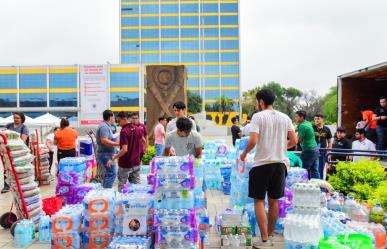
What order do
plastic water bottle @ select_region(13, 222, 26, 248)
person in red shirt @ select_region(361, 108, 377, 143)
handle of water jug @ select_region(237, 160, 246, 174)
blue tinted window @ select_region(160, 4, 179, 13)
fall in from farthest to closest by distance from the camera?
1. blue tinted window @ select_region(160, 4, 179, 13)
2. person in red shirt @ select_region(361, 108, 377, 143)
3. handle of water jug @ select_region(237, 160, 246, 174)
4. plastic water bottle @ select_region(13, 222, 26, 248)

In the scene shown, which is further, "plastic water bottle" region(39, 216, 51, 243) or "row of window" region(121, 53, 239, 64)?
"row of window" region(121, 53, 239, 64)

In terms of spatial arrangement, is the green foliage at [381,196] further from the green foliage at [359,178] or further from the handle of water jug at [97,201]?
the handle of water jug at [97,201]

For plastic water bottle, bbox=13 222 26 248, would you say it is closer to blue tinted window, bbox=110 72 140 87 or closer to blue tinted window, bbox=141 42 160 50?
blue tinted window, bbox=110 72 140 87

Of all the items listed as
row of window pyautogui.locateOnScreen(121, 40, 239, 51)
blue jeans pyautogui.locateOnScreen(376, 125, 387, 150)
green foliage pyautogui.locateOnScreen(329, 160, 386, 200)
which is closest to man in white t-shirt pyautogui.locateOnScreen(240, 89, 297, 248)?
green foliage pyautogui.locateOnScreen(329, 160, 386, 200)

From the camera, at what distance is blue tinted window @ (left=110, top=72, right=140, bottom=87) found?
5850 cm

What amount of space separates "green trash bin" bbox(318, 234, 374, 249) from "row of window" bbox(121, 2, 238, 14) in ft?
261

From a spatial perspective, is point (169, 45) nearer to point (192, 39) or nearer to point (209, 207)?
point (192, 39)

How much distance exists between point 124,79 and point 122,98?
2.65 meters

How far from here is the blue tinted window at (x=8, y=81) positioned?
61.3 m

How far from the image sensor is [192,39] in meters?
81.9

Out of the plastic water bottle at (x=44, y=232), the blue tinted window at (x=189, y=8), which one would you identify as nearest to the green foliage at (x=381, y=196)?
the plastic water bottle at (x=44, y=232)

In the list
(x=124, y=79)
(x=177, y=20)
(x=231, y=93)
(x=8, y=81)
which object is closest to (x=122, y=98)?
(x=124, y=79)

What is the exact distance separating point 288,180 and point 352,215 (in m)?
1.03

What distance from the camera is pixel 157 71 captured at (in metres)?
14.6
